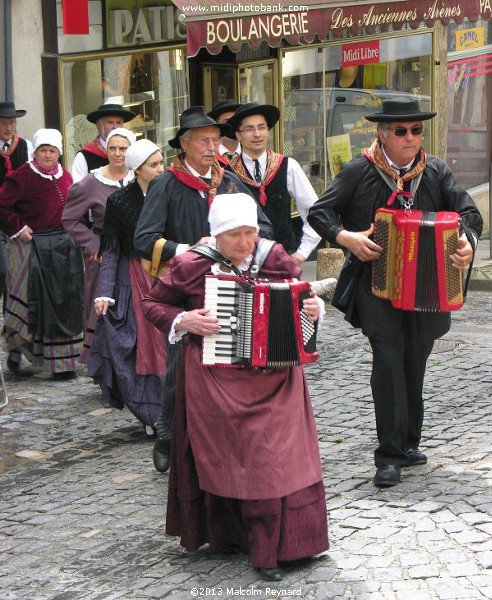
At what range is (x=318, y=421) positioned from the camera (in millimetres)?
8602

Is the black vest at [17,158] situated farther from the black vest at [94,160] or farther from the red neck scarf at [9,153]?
the black vest at [94,160]

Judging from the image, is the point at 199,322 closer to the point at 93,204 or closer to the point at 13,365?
the point at 93,204

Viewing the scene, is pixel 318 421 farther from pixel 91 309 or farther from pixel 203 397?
pixel 203 397

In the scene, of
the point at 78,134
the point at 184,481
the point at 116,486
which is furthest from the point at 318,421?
the point at 78,134

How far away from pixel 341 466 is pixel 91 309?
2560 millimetres

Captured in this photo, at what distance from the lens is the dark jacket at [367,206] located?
7.17 meters

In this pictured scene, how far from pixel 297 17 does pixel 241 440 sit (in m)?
7.45

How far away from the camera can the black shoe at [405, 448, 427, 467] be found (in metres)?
7.41

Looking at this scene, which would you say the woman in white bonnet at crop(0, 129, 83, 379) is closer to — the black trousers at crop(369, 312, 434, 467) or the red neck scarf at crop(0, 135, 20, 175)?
the red neck scarf at crop(0, 135, 20, 175)

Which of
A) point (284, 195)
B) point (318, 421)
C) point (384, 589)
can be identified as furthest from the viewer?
point (284, 195)

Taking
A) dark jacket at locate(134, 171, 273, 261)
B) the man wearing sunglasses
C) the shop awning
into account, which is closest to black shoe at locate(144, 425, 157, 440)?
dark jacket at locate(134, 171, 273, 261)

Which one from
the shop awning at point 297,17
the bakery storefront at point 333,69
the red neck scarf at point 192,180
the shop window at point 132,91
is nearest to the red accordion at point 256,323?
the red neck scarf at point 192,180

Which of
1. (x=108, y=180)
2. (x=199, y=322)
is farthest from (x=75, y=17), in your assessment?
(x=199, y=322)

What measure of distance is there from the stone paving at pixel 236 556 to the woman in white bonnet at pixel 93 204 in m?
0.80
